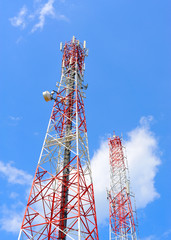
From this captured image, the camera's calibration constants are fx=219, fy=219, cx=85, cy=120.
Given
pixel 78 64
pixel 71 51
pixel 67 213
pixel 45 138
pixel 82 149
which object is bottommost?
pixel 67 213

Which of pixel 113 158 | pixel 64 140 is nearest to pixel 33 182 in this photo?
pixel 64 140

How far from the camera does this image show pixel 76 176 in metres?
15.4

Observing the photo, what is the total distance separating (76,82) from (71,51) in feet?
19.2

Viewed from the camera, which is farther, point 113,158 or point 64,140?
point 113,158

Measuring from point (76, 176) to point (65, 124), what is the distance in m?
6.69

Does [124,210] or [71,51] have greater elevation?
[71,51]

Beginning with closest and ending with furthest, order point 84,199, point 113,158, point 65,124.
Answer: point 84,199, point 65,124, point 113,158

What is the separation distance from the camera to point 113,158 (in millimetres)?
34562

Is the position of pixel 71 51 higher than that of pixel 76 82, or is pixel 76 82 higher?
pixel 71 51

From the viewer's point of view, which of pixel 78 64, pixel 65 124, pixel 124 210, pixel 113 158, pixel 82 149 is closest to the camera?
pixel 82 149

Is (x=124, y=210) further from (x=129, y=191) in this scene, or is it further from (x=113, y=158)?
(x=113, y=158)

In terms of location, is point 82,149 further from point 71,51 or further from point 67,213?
point 71,51

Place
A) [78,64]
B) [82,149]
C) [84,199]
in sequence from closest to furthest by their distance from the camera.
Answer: [84,199] < [82,149] < [78,64]

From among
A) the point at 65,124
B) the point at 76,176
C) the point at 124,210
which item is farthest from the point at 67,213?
the point at 124,210
